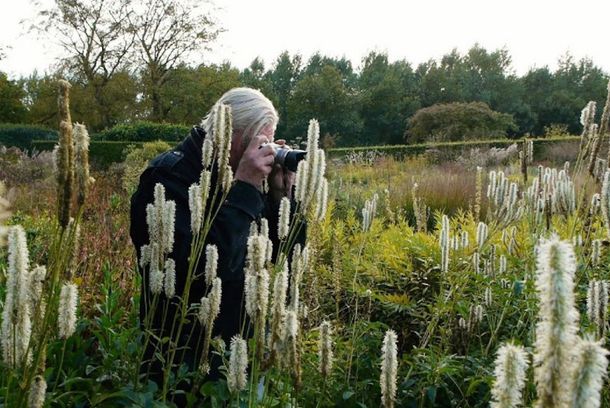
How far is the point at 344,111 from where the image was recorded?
176 feet

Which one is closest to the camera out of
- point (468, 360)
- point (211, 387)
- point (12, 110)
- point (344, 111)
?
point (211, 387)

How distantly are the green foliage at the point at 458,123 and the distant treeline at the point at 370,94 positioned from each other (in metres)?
4.67

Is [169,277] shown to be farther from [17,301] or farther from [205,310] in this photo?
[17,301]

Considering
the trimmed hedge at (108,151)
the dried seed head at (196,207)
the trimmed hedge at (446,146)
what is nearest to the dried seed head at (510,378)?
the dried seed head at (196,207)

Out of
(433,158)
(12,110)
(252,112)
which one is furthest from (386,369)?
(12,110)

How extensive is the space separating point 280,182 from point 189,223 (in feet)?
2.21

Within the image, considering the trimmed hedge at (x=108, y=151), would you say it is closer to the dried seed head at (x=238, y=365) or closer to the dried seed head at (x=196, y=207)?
the dried seed head at (x=196, y=207)

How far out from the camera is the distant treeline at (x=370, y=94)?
1490 inches

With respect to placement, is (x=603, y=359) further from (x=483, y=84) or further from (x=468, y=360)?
(x=483, y=84)

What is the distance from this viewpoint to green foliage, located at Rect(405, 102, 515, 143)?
117 feet

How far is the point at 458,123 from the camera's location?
3619cm

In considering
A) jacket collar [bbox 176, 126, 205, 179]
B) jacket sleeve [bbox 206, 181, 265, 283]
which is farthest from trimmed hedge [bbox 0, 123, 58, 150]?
jacket sleeve [bbox 206, 181, 265, 283]

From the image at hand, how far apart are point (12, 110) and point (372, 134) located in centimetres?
3002

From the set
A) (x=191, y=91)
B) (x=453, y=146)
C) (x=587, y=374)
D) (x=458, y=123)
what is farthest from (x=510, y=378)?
(x=191, y=91)
